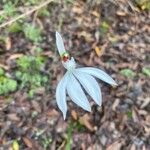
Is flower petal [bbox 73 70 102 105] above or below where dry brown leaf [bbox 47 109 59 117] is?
above

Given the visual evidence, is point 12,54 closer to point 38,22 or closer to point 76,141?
point 38,22

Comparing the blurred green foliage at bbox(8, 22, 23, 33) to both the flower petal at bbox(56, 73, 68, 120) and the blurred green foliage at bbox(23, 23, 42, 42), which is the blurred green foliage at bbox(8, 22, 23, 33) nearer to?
the blurred green foliage at bbox(23, 23, 42, 42)

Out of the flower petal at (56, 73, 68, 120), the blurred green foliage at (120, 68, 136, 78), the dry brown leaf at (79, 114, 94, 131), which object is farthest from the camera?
the blurred green foliage at (120, 68, 136, 78)

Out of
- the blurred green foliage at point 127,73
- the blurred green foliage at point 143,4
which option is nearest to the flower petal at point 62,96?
the blurred green foliage at point 127,73

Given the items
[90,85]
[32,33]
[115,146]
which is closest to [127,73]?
[115,146]

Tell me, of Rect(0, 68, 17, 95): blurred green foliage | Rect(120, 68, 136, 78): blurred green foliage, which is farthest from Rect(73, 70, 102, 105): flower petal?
Rect(120, 68, 136, 78): blurred green foliage

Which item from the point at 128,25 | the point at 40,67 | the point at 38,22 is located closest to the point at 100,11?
the point at 128,25
